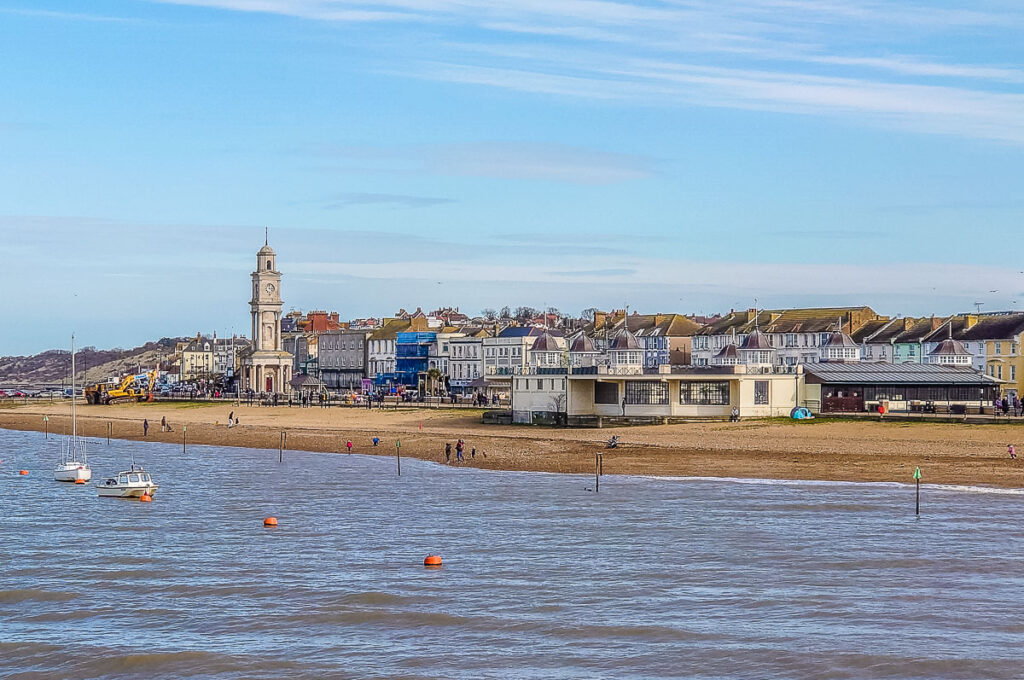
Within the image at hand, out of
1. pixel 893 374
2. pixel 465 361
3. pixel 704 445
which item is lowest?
pixel 704 445

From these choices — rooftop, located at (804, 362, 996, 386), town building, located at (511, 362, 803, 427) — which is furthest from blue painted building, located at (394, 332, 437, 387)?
A: rooftop, located at (804, 362, 996, 386)

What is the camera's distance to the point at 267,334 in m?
134

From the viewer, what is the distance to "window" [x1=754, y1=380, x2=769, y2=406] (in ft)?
229

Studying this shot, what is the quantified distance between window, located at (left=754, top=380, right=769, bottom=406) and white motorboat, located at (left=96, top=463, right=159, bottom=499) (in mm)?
34391

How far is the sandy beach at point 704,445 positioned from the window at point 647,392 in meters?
2.92

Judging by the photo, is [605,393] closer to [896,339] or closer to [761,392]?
[761,392]

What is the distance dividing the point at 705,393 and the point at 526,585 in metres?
43.1

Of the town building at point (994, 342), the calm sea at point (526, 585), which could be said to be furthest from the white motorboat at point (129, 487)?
the town building at point (994, 342)

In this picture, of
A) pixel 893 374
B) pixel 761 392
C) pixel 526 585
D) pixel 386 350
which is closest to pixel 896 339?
pixel 893 374

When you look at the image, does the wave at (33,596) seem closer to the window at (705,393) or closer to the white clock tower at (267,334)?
the window at (705,393)

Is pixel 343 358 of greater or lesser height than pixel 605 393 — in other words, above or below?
above

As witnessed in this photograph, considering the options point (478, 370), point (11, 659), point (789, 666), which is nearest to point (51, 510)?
point (11, 659)

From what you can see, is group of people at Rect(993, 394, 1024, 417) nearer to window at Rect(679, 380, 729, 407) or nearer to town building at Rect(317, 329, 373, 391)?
window at Rect(679, 380, 729, 407)

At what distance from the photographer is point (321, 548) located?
33.7 m
